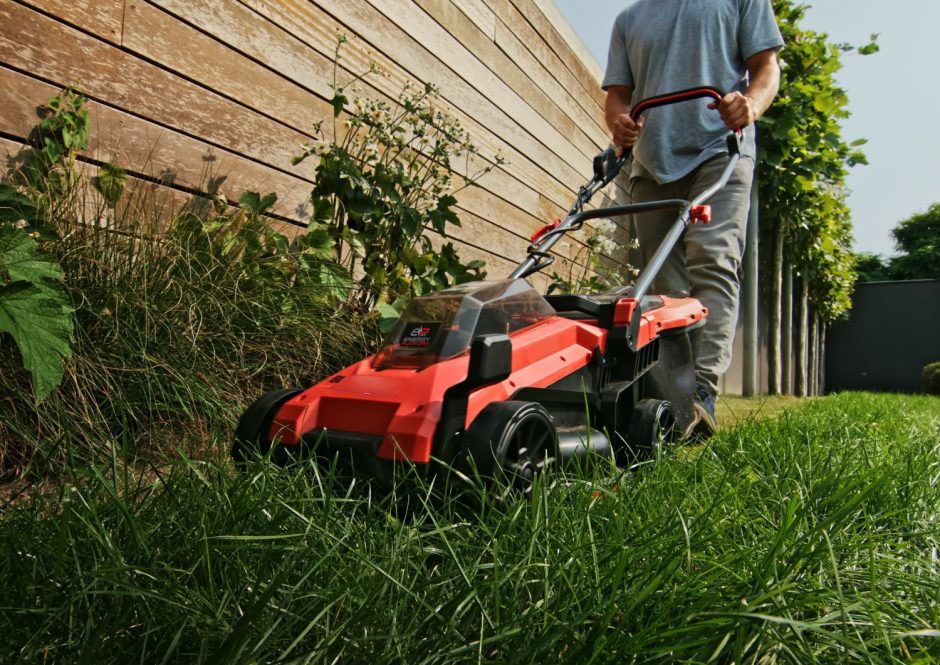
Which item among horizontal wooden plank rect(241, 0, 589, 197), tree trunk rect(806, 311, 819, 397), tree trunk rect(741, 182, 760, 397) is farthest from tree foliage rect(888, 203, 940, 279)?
horizontal wooden plank rect(241, 0, 589, 197)

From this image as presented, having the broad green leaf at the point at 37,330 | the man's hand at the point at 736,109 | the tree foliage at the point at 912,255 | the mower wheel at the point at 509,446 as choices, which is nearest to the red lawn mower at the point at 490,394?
the mower wheel at the point at 509,446

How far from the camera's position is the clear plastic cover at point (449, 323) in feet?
4.68

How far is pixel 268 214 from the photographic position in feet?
7.98

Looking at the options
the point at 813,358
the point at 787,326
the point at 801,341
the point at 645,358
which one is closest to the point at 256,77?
the point at 645,358

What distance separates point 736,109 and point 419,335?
1537mm

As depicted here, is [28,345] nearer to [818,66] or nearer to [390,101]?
[390,101]

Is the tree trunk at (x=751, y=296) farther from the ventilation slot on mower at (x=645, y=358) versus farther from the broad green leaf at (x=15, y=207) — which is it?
the broad green leaf at (x=15, y=207)

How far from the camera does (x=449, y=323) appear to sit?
1444 mm

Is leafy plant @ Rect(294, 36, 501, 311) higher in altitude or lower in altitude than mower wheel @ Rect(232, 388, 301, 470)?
higher

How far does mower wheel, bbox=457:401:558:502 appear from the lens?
3.81 feet

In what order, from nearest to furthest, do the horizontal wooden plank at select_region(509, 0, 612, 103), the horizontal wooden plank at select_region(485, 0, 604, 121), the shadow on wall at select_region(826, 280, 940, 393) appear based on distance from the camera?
the horizontal wooden plank at select_region(485, 0, 604, 121)
the horizontal wooden plank at select_region(509, 0, 612, 103)
the shadow on wall at select_region(826, 280, 940, 393)

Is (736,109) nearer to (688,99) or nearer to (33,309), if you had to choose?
(688,99)

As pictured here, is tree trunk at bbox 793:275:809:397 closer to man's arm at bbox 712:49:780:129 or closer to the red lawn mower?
man's arm at bbox 712:49:780:129

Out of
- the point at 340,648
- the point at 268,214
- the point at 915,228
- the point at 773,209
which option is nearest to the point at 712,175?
the point at 268,214
